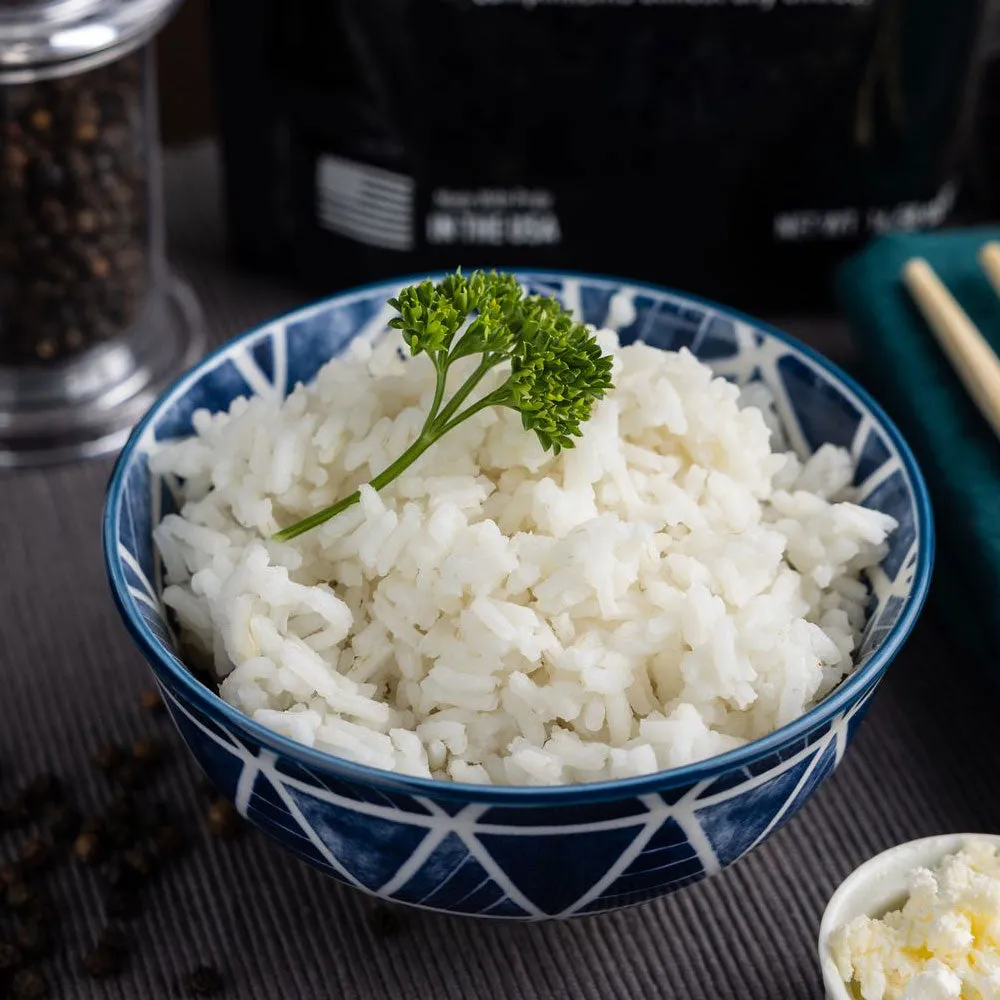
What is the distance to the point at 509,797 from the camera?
42.3 inches

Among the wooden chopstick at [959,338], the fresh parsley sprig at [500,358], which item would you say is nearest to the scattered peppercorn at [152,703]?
the fresh parsley sprig at [500,358]

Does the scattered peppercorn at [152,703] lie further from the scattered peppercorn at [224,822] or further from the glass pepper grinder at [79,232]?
the glass pepper grinder at [79,232]

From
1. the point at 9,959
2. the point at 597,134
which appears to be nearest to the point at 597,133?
the point at 597,134

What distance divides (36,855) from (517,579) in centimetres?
59

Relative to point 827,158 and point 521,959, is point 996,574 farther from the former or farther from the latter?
point 827,158

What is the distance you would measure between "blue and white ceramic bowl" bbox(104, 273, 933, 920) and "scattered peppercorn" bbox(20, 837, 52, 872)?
0.29 m

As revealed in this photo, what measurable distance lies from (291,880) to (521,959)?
25cm

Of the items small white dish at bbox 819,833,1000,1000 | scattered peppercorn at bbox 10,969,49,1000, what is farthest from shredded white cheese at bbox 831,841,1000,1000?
scattered peppercorn at bbox 10,969,49,1000

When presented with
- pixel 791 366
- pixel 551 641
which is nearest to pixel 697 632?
pixel 551 641

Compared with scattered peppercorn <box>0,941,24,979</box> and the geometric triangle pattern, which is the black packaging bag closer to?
the geometric triangle pattern

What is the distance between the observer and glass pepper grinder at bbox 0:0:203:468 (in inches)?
71.0

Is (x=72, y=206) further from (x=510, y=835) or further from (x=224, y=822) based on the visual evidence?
(x=510, y=835)

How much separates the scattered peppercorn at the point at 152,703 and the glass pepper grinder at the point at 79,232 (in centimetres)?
51

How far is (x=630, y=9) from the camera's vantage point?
1890mm
